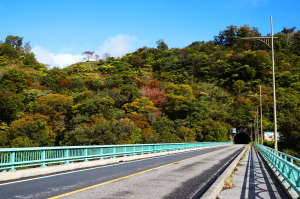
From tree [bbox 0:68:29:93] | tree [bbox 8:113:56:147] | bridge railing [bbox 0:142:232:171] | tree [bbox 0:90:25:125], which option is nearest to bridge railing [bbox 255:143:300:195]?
bridge railing [bbox 0:142:232:171]

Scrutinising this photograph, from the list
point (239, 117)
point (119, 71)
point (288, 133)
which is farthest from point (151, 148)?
point (119, 71)

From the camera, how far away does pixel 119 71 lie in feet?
404

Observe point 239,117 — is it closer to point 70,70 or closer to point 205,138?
point 205,138

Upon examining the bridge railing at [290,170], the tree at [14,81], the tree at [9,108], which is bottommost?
the bridge railing at [290,170]

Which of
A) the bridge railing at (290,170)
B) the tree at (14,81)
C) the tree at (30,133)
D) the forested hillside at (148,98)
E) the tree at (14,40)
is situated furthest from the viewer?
the tree at (14,40)

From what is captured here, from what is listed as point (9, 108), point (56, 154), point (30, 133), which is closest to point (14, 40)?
point (9, 108)

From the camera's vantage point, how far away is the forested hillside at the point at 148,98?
63.1m

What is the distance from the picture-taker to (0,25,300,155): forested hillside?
63.1m

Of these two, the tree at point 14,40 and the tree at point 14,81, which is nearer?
the tree at point 14,81

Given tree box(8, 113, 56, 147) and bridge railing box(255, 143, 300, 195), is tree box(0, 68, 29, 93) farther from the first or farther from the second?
bridge railing box(255, 143, 300, 195)

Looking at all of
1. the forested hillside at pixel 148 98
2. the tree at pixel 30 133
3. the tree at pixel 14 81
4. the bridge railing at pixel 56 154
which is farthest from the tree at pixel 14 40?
the bridge railing at pixel 56 154

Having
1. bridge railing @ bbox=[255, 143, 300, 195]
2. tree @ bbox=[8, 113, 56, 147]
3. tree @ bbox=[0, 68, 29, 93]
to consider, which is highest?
tree @ bbox=[0, 68, 29, 93]

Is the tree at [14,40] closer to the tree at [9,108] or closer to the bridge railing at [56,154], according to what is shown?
the tree at [9,108]

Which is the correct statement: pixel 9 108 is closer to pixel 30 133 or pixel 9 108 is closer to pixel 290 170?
pixel 30 133
